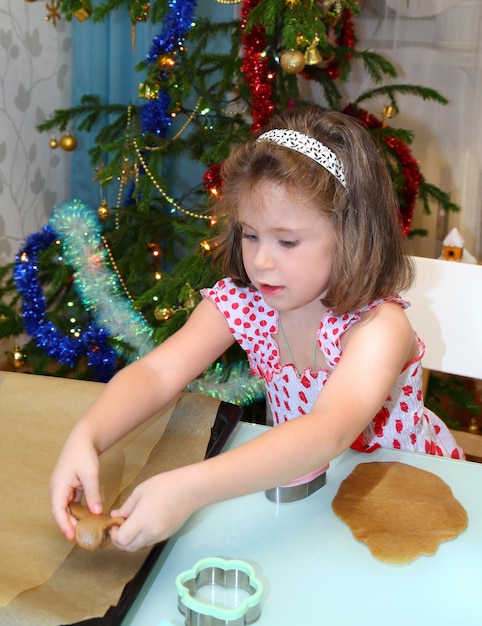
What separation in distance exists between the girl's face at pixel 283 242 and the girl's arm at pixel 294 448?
0.32ft

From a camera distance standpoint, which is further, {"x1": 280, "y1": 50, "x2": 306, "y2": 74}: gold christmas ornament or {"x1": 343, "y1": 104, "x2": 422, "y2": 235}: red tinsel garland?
{"x1": 343, "y1": 104, "x2": 422, "y2": 235}: red tinsel garland

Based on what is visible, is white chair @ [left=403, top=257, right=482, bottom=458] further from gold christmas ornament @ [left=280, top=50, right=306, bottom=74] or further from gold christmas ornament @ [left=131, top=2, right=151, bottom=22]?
gold christmas ornament @ [left=131, top=2, right=151, bottom=22]

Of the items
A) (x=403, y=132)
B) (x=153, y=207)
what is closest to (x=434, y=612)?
(x=403, y=132)

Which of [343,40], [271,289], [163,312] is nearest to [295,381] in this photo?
[271,289]

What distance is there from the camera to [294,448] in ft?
2.48

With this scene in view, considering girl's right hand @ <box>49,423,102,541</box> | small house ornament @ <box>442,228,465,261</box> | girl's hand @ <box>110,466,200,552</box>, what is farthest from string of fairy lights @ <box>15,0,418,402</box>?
girl's hand @ <box>110,466,200,552</box>

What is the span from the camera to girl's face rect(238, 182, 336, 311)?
90cm

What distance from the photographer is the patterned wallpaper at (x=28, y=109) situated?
2367mm

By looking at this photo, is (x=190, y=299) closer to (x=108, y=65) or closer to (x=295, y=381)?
(x=295, y=381)

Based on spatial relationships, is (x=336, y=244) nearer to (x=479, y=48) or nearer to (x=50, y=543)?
(x=50, y=543)

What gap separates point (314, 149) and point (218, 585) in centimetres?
51

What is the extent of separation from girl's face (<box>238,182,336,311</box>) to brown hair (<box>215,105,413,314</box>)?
1cm

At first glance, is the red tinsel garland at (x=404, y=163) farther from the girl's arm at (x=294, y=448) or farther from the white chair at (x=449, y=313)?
the girl's arm at (x=294, y=448)

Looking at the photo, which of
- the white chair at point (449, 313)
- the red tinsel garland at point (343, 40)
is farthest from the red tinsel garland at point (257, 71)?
the white chair at point (449, 313)
